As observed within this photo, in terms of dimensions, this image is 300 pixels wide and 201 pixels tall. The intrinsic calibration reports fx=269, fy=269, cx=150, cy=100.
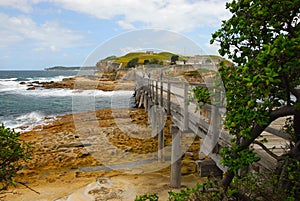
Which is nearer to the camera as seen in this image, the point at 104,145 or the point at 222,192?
the point at 222,192

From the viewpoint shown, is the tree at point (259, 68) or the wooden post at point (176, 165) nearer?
the tree at point (259, 68)

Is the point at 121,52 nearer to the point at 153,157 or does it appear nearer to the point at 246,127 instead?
the point at 153,157

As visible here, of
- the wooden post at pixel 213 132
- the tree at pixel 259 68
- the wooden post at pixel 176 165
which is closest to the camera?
the tree at pixel 259 68

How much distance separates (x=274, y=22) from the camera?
1.94m

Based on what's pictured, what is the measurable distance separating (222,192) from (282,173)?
0.60m

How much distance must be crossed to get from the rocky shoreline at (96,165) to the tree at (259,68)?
213 inches

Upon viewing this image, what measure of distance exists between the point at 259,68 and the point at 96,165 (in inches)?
379

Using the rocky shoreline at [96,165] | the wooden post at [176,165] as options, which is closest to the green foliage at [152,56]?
the rocky shoreline at [96,165]

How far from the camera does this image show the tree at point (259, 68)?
1639 mm

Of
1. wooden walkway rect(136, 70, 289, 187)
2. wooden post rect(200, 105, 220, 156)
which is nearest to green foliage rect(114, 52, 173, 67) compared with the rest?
wooden walkway rect(136, 70, 289, 187)

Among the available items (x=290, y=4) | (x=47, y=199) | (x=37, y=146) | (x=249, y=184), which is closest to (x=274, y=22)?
(x=290, y=4)

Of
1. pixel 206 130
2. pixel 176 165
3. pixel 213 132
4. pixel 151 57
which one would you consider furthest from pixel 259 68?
pixel 151 57

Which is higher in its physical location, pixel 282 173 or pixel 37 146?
pixel 282 173

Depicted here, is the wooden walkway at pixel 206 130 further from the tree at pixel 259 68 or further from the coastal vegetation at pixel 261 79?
the tree at pixel 259 68
